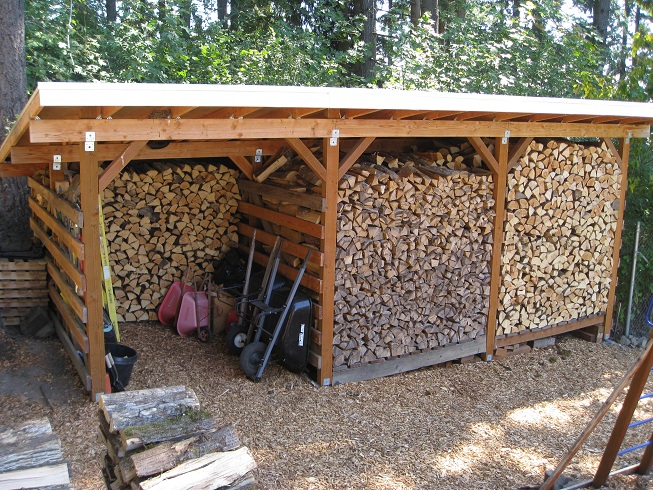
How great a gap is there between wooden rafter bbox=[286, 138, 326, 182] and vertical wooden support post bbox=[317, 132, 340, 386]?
5 cm

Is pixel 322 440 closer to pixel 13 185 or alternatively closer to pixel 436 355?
pixel 436 355

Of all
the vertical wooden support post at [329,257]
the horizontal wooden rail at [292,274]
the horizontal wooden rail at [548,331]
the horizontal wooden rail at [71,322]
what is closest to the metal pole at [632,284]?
the horizontal wooden rail at [548,331]

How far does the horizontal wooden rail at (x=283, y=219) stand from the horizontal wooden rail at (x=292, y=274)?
373 millimetres

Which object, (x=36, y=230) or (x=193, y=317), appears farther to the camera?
(x=36, y=230)

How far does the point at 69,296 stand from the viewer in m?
5.59

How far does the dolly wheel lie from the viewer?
5816 mm

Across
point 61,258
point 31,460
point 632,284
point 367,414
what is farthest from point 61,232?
point 632,284

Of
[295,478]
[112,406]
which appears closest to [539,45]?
[295,478]

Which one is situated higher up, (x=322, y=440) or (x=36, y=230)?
(x=36, y=230)

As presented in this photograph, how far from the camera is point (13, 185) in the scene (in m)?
7.83

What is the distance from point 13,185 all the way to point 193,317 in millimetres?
2965

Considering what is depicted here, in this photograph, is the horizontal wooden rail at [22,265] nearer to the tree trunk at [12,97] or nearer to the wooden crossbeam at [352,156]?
the tree trunk at [12,97]

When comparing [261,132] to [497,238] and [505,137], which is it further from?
[497,238]

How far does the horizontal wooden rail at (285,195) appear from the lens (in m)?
5.70
